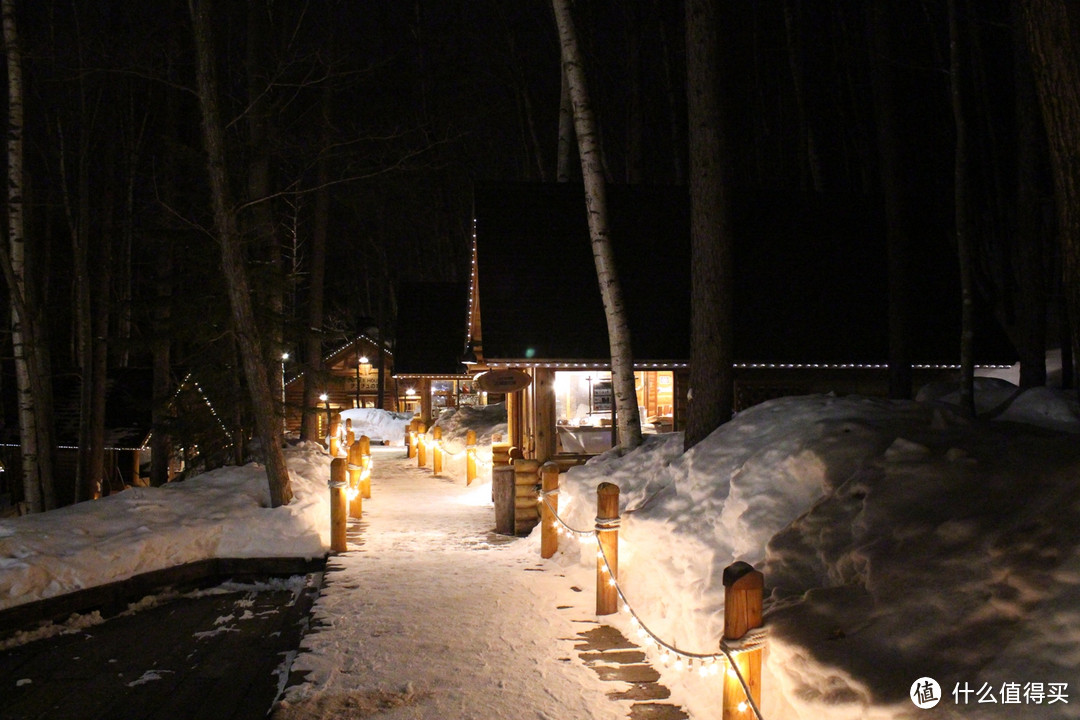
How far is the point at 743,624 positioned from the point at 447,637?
3.52 m

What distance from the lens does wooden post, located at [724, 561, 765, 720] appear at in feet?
14.1

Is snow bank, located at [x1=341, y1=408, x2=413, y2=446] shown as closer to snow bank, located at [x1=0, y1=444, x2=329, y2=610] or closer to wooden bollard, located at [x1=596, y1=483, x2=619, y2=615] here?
snow bank, located at [x1=0, y1=444, x2=329, y2=610]

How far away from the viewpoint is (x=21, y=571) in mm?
7543

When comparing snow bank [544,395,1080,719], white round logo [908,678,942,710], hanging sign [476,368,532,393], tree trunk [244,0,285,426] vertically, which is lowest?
white round logo [908,678,942,710]

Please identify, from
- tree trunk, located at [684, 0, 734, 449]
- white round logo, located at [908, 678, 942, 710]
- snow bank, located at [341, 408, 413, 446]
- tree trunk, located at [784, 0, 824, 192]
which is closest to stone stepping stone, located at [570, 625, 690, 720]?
white round logo, located at [908, 678, 942, 710]

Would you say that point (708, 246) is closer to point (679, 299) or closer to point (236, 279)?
point (236, 279)

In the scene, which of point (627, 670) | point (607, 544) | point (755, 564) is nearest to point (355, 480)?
point (607, 544)

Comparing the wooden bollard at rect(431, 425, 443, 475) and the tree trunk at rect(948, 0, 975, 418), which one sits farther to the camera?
the wooden bollard at rect(431, 425, 443, 475)

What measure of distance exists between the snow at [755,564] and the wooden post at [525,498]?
1.01 m

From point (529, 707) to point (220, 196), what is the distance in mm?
8922

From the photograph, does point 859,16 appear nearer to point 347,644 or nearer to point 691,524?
point 691,524

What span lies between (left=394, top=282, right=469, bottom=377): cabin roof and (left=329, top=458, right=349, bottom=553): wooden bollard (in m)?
18.0

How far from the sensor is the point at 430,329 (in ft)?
104

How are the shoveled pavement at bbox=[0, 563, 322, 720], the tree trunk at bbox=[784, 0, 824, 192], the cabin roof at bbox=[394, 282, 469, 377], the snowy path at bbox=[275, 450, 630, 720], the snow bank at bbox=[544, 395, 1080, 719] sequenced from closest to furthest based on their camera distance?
the snow bank at bbox=[544, 395, 1080, 719] < the snowy path at bbox=[275, 450, 630, 720] < the shoveled pavement at bbox=[0, 563, 322, 720] < the tree trunk at bbox=[784, 0, 824, 192] < the cabin roof at bbox=[394, 282, 469, 377]
